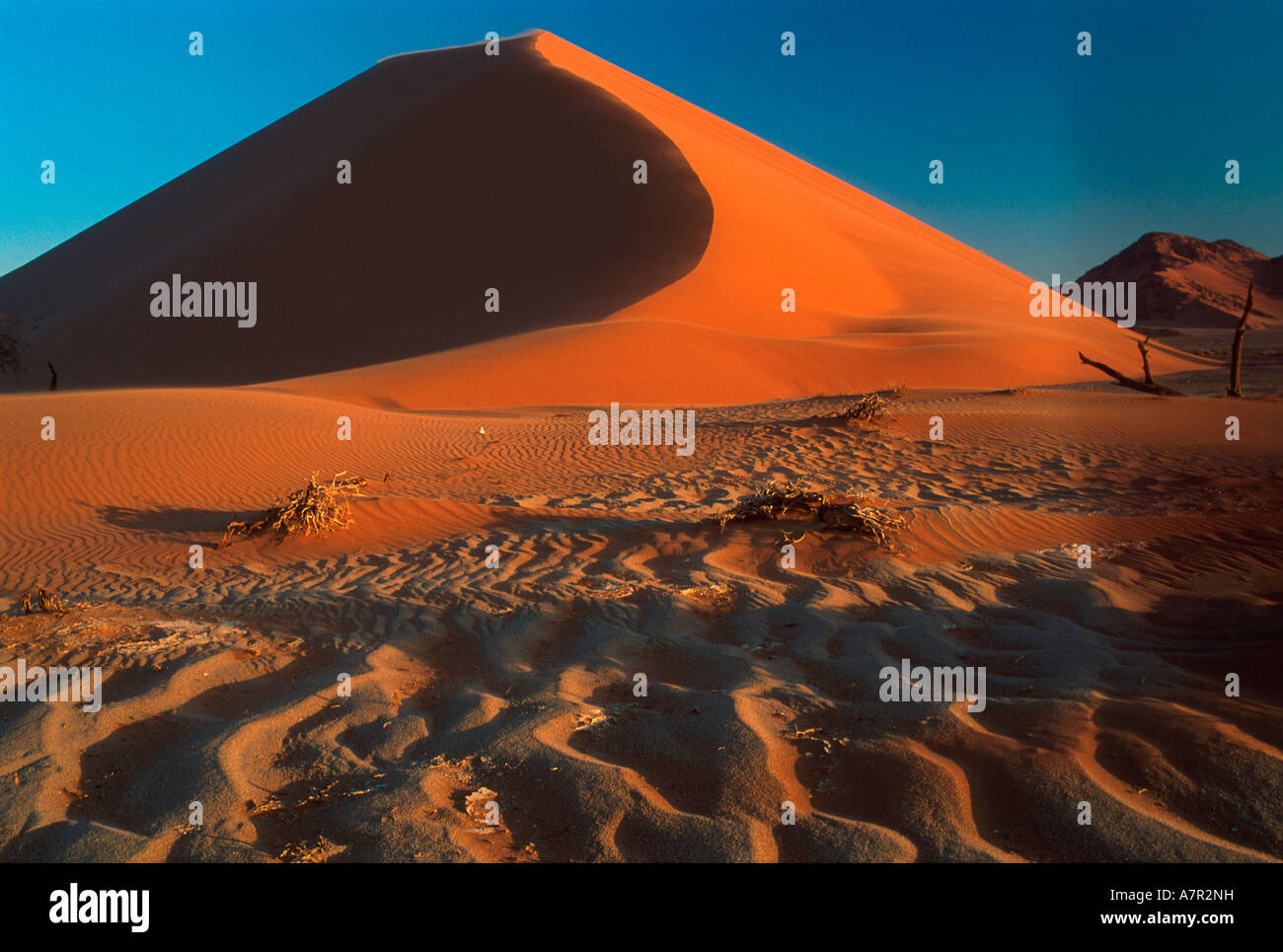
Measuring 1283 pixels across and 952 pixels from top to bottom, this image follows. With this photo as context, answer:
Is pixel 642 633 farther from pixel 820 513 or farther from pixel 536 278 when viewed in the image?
pixel 536 278

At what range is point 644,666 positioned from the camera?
442cm

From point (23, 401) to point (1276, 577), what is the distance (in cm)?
1476

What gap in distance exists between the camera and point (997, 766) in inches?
125

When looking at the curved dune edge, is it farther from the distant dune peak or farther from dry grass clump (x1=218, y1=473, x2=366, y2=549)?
the distant dune peak

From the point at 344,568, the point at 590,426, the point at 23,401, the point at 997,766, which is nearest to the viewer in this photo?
the point at 997,766

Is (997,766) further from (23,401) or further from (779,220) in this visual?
(779,220)

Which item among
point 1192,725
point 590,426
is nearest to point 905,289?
point 590,426

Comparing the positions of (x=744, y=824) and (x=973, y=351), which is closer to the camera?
(x=744, y=824)

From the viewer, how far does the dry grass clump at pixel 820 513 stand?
6.47 meters

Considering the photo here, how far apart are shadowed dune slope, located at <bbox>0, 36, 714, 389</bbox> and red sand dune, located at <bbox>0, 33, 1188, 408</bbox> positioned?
11 cm

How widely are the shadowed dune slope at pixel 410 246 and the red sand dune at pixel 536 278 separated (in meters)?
0.11

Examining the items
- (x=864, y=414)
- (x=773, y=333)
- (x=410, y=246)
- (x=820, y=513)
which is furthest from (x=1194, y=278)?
(x=820, y=513)

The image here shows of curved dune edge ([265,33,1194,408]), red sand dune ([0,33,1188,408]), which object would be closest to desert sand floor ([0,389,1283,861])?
curved dune edge ([265,33,1194,408])

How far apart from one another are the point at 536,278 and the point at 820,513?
82.2ft
